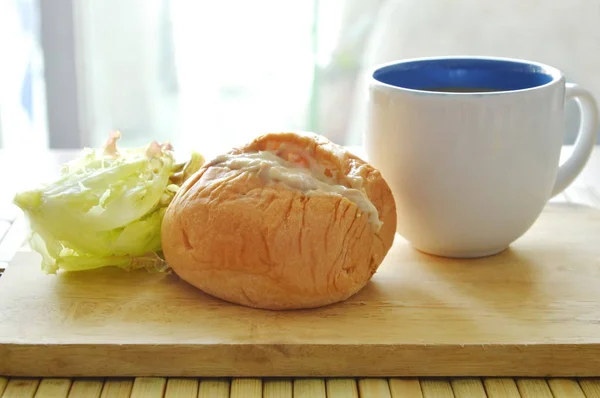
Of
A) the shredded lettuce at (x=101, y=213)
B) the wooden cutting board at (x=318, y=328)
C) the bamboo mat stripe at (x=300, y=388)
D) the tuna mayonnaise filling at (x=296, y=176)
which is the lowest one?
the bamboo mat stripe at (x=300, y=388)

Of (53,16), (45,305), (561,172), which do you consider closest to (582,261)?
(561,172)

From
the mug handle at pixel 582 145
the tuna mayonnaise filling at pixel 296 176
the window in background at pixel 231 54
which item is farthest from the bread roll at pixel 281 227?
the window in background at pixel 231 54

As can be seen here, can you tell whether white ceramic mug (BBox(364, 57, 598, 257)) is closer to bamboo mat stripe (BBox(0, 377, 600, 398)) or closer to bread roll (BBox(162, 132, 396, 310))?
bread roll (BBox(162, 132, 396, 310))

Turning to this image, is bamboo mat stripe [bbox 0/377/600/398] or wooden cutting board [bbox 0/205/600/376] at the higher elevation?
wooden cutting board [bbox 0/205/600/376]

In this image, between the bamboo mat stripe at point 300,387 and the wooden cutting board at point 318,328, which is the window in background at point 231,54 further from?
the bamboo mat stripe at point 300,387

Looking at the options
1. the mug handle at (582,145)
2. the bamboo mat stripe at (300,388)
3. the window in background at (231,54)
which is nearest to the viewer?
the bamboo mat stripe at (300,388)

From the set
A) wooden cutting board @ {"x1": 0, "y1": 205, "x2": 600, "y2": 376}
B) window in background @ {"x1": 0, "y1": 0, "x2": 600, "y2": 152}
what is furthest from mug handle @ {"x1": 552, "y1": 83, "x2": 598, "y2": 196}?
window in background @ {"x1": 0, "y1": 0, "x2": 600, "y2": 152}
